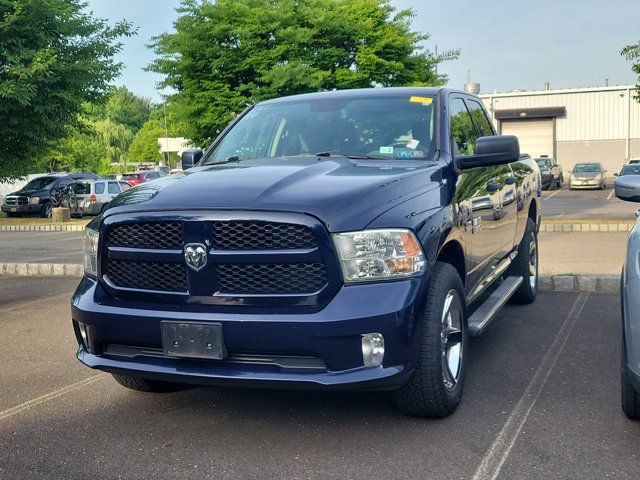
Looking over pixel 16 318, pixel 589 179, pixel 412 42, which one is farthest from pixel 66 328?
pixel 589 179

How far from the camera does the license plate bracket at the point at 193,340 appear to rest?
3.63 meters

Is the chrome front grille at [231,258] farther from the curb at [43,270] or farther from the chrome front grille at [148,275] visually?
the curb at [43,270]

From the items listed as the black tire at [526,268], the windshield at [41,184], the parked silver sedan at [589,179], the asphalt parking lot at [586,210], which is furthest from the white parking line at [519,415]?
the parked silver sedan at [589,179]

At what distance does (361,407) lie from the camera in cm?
433

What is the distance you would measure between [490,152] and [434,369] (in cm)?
158

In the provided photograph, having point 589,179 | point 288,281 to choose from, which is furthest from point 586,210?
point 288,281

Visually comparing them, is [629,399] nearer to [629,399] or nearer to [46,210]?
[629,399]

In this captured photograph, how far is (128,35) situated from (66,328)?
11.5 m

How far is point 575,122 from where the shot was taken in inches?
2130

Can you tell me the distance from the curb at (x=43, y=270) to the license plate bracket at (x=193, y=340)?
255 inches

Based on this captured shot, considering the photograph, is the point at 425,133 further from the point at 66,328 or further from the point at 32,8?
the point at 32,8

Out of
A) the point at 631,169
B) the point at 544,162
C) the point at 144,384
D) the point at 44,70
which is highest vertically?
the point at 44,70

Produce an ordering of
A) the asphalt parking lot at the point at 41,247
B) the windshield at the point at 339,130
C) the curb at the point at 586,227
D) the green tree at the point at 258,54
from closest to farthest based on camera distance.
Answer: the windshield at the point at 339,130 < the asphalt parking lot at the point at 41,247 < the curb at the point at 586,227 < the green tree at the point at 258,54

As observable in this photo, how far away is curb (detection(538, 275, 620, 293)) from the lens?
305 inches
